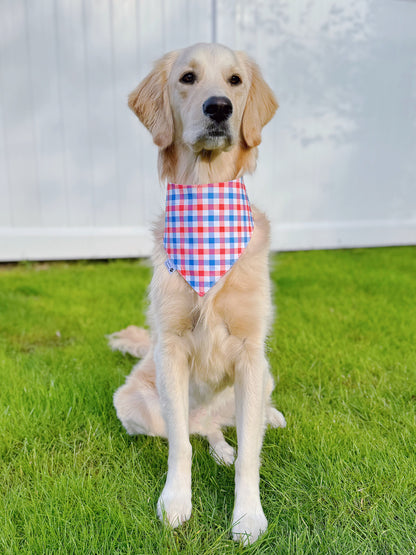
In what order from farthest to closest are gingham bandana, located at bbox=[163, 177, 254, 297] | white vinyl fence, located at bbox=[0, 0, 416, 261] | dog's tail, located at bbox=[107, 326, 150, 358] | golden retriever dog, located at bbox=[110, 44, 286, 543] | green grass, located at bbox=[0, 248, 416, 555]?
white vinyl fence, located at bbox=[0, 0, 416, 261] → dog's tail, located at bbox=[107, 326, 150, 358] → gingham bandana, located at bbox=[163, 177, 254, 297] → golden retriever dog, located at bbox=[110, 44, 286, 543] → green grass, located at bbox=[0, 248, 416, 555]

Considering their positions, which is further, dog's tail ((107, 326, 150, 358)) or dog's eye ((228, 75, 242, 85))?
dog's tail ((107, 326, 150, 358))

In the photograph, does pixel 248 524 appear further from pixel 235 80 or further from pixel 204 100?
pixel 235 80

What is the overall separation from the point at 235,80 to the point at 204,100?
253 millimetres

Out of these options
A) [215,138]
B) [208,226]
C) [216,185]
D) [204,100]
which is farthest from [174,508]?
[204,100]

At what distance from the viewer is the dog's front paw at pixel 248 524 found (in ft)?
4.89

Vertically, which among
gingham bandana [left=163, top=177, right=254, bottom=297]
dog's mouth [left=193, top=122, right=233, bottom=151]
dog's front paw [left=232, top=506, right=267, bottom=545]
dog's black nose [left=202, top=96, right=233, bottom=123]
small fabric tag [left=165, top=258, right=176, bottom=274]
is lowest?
dog's front paw [left=232, top=506, right=267, bottom=545]

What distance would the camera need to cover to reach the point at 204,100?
168 centimetres

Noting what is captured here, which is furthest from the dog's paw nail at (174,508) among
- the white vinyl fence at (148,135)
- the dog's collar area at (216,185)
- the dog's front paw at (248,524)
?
the white vinyl fence at (148,135)

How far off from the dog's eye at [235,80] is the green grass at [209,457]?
1423 mm

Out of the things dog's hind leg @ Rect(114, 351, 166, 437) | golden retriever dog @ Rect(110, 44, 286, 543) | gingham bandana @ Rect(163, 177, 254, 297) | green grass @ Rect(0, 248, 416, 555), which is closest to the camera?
green grass @ Rect(0, 248, 416, 555)

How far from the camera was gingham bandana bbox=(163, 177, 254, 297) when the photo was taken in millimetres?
1759

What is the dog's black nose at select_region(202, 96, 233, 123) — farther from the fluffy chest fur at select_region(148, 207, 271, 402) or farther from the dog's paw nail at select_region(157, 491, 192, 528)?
the dog's paw nail at select_region(157, 491, 192, 528)

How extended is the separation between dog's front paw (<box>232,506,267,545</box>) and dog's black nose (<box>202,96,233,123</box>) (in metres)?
1.31

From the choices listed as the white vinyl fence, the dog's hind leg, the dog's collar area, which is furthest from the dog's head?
the white vinyl fence
